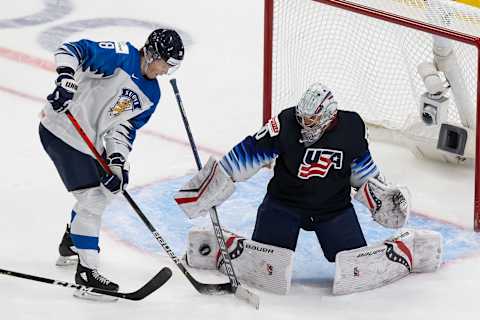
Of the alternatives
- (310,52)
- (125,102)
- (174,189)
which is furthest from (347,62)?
(125,102)

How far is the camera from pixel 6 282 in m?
4.43

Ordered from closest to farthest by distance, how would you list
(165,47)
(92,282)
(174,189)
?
1. (165,47)
2. (92,282)
3. (174,189)

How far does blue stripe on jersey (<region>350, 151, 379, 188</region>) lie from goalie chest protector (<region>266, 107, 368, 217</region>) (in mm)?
32

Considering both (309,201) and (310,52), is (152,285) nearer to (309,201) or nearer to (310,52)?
(309,201)

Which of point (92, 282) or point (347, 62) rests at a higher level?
point (347, 62)

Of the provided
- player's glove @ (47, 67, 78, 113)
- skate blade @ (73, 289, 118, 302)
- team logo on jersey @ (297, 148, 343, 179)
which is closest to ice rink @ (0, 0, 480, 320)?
skate blade @ (73, 289, 118, 302)

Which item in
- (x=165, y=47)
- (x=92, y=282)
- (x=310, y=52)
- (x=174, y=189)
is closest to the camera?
(x=165, y=47)

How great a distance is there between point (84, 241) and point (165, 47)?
68cm

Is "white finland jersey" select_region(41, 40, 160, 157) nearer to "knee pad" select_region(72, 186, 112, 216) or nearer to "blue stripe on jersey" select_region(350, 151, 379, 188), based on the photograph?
"knee pad" select_region(72, 186, 112, 216)

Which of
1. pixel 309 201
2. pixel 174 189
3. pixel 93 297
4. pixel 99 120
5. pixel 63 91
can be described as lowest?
pixel 93 297

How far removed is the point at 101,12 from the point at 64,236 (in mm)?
2740

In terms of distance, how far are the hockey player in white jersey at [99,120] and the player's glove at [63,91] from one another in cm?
13

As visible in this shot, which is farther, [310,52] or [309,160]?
[310,52]

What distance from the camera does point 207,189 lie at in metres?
4.45
